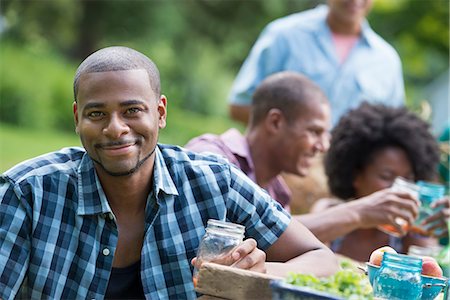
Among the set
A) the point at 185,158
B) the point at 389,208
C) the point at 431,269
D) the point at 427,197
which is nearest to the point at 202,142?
the point at 389,208

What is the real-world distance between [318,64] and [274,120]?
1.76m

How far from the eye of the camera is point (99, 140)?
10.5ft

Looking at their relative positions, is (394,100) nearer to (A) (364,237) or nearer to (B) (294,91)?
(A) (364,237)

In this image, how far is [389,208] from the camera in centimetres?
476

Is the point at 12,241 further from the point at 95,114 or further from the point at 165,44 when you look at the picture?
the point at 165,44

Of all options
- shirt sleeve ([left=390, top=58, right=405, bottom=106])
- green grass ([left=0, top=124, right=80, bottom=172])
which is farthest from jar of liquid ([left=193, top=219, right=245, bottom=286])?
green grass ([left=0, top=124, right=80, bottom=172])

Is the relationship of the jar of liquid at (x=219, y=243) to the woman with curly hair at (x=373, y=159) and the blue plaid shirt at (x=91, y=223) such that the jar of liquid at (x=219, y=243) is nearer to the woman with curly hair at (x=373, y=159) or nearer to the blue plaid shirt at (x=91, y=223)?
the blue plaid shirt at (x=91, y=223)

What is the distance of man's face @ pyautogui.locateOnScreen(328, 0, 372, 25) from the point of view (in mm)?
6621

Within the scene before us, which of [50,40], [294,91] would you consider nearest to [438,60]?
[50,40]

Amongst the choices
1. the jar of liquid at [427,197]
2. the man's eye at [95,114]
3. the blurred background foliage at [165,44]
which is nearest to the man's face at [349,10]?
the jar of liquid at [427,197]

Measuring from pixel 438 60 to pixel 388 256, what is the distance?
73.4 ft

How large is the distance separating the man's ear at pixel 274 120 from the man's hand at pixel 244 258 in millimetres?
2223

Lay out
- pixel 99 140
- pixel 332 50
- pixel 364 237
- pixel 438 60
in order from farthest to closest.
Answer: pixel 438 60 → pixel 332 50 → pixel 364 237 → pixel 99 140

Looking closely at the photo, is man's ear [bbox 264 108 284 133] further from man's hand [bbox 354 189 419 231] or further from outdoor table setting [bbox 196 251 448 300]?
outdoor table setting [bbox 196 251 448 300]
